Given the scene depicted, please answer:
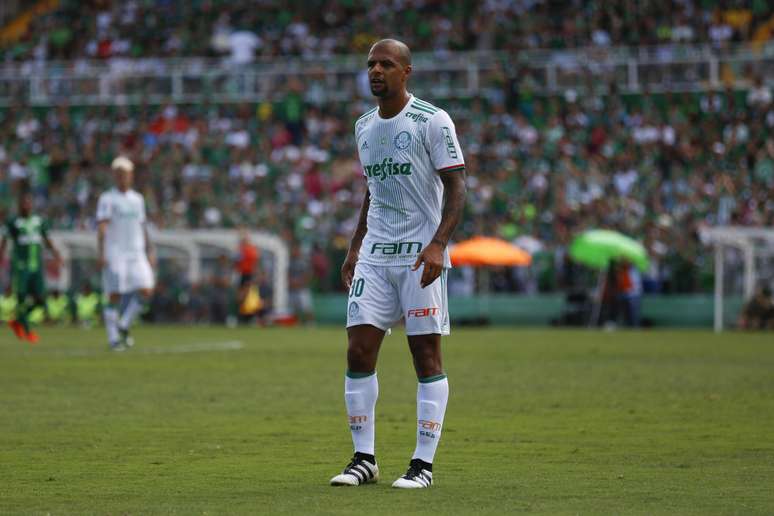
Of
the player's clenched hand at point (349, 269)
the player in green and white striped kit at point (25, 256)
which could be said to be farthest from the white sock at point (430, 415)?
the player in green and white striped kit at point (25, 256)

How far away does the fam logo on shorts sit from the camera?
8.33 m

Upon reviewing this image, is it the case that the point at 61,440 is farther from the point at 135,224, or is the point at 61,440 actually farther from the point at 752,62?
the point at 752,62

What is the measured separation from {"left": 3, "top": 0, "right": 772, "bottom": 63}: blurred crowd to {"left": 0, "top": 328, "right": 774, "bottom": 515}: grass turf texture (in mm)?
19799

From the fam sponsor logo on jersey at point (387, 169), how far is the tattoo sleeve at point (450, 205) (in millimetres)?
209

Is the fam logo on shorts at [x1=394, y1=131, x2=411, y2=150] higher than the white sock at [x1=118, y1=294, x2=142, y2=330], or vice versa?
the fam logo on shorts at [x1=394, y1=131, x2=411, y2=150]

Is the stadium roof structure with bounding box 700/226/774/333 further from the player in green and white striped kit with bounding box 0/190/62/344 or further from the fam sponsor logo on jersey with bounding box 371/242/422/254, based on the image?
the fam sponsor logo on jersey with bounding box 371/242/422/254

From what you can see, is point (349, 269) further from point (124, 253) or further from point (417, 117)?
point (124, 253)

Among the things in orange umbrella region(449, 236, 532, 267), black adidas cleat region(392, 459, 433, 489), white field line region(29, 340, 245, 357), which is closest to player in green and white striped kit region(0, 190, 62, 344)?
white field line region(29, 340, 245, 357)

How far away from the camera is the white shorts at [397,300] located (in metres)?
8.27

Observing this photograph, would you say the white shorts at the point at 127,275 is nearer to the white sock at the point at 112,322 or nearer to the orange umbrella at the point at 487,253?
the white sock at the point at 112,322

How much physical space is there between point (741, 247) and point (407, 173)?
83.1 ft

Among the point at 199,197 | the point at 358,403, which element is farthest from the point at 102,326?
the point at 358,403

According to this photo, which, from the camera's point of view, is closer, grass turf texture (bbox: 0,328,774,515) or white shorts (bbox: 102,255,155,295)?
grass turf texture (bbox: 0,328,774,515)

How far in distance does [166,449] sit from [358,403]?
219 centimetres
